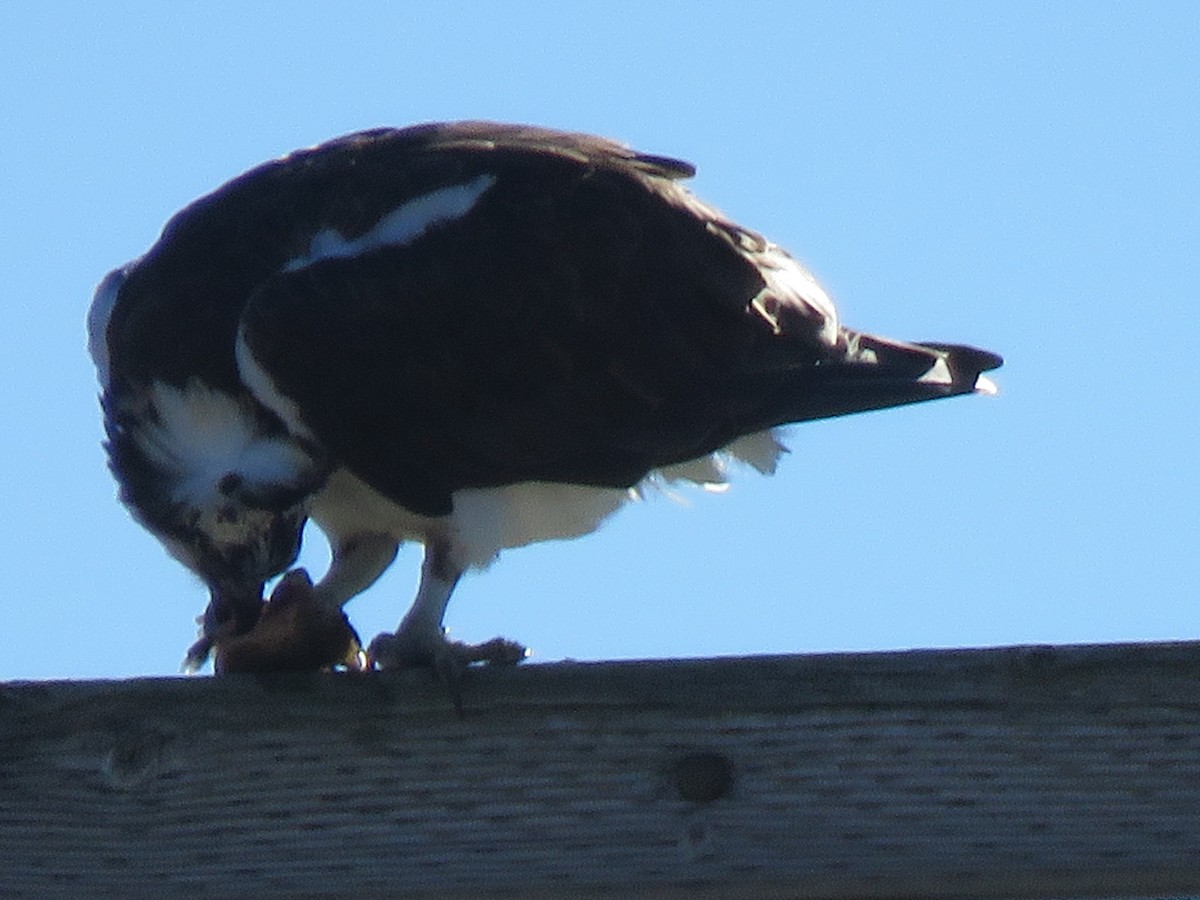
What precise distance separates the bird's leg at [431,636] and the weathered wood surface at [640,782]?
82 cm

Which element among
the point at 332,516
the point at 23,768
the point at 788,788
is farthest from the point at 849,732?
the point at 332,516

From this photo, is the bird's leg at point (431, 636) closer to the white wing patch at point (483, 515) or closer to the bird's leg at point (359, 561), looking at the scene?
the white wing patch at point (483, 515)

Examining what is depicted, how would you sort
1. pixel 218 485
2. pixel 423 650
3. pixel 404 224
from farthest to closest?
pixel 404 224 → pixel 218 485 → pixel 423 650

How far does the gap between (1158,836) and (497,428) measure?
7.44 feet

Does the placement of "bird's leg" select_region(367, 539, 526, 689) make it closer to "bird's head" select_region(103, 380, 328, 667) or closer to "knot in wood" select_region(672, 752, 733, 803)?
"bird's head" select_region(103, 380, 328, 667)

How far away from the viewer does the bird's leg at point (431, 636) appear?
3.44 meters

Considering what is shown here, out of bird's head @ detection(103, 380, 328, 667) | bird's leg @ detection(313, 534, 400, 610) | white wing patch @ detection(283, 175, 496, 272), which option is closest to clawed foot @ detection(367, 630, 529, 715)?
bird's head @ detection(103, 380, 328, 667)

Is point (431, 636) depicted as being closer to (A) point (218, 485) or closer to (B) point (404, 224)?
(A) point (218, 485)

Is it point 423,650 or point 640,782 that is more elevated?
point 423,650

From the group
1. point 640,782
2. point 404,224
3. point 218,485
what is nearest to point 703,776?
point 640,782

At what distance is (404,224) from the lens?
14.0ft

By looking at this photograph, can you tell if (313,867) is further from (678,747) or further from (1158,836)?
(1158,836)

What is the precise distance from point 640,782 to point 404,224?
2349 mm

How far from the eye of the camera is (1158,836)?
6.55ft
